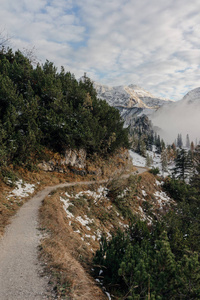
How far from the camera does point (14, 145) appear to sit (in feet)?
42.9

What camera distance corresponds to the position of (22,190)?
1247 centimetres

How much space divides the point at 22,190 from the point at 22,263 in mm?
8095

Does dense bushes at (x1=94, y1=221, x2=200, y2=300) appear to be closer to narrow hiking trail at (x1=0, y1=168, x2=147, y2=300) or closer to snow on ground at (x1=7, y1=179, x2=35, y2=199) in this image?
narrow hiking trail at (x1=0, y1=168, x2=147, y2=300)

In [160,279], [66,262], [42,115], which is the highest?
[42,115]

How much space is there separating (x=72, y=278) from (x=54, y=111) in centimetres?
1655

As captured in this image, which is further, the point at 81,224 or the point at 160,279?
the point at 81,224

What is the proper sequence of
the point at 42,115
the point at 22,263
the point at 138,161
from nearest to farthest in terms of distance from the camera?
the point at 22,263, the point at 42,115, the point at 138,161

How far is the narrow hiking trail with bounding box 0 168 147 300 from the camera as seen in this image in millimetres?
4070

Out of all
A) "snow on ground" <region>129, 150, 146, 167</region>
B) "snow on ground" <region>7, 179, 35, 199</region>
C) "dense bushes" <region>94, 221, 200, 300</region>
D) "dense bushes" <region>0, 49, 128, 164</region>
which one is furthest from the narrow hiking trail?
"snow on ground" <region>129, 150, 146, 167</region>

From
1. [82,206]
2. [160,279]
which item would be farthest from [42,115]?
[160,279]

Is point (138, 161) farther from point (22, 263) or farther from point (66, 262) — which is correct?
point (22, 263)

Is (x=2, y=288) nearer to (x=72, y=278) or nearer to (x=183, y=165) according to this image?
(x=72, y=278)

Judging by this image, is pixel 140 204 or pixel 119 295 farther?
pixel 140 204

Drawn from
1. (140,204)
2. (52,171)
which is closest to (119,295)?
(52,171)
